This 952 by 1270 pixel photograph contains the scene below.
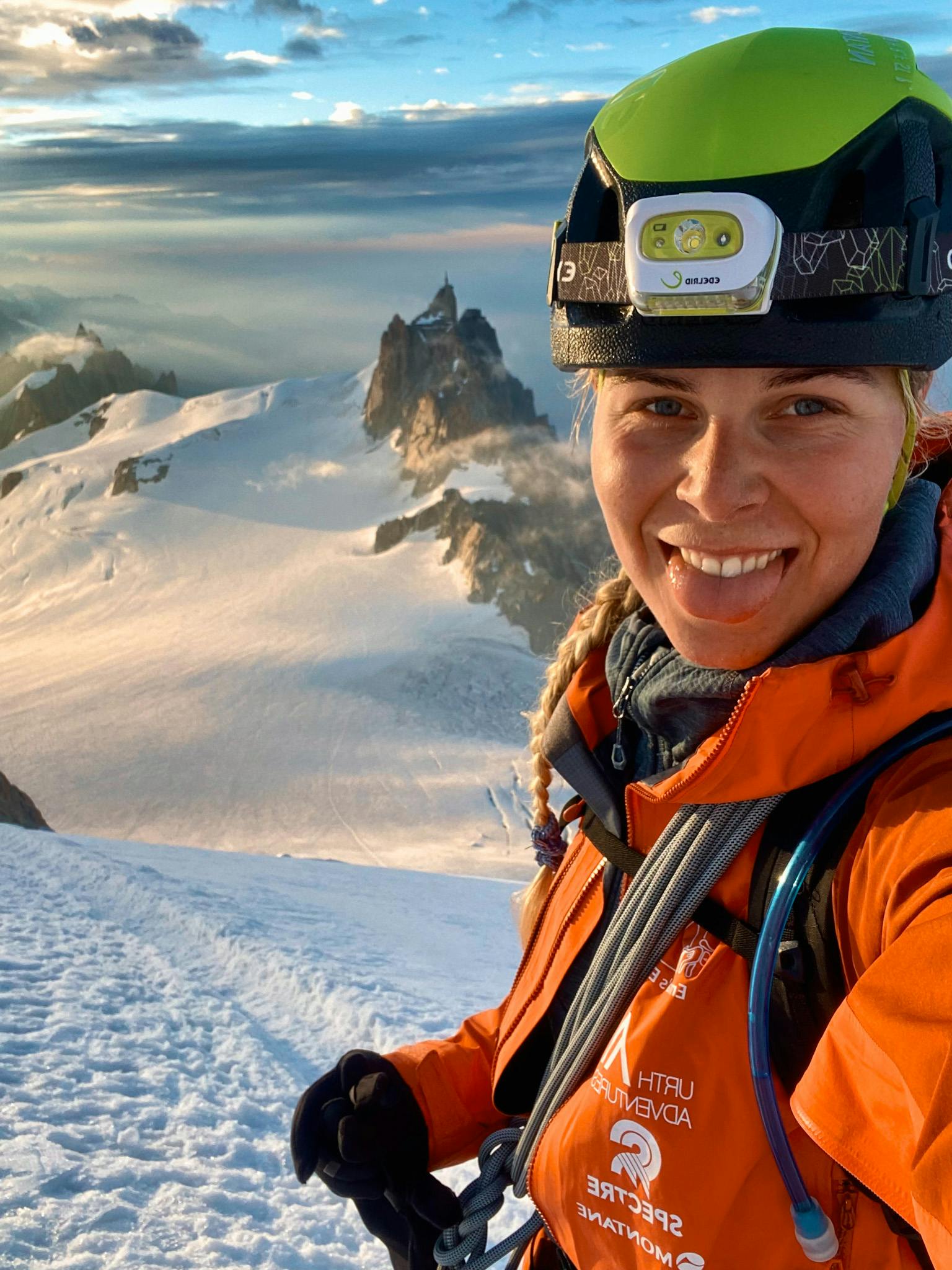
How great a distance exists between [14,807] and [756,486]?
26.5m

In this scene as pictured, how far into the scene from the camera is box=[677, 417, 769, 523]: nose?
1.31 metres

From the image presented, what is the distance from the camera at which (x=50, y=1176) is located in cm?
258

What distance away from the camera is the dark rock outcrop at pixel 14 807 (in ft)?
79.8

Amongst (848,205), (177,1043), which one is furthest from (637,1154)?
(177,1043)

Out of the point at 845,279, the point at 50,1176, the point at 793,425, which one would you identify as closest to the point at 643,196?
the point at 845,279

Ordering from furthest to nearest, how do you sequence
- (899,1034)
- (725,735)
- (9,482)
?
(9,482) → (725,735) → (899,1034)

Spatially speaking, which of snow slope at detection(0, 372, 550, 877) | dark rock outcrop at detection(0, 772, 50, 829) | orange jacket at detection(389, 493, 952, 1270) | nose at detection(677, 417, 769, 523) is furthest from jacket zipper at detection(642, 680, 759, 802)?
snow slope at detection(0, 372, 550, 877)

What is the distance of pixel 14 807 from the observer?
25.0 metres

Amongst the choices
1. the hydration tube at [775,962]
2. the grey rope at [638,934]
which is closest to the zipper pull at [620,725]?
the grey rope at [638,934]

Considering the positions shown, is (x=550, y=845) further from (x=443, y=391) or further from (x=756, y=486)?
(x=443, y=391)

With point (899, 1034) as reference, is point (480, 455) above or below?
below

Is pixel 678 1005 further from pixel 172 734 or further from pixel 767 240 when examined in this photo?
pixel 172 734

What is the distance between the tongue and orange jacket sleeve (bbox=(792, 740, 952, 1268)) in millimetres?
A: 337

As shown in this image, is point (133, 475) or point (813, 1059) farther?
point (133, 475)
